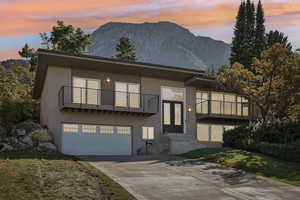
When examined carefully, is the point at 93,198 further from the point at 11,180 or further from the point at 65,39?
the point at 65,39

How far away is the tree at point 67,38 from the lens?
193 feet

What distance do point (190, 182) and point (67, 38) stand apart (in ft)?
149

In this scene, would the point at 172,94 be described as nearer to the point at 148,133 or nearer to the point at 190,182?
the point at 148,133

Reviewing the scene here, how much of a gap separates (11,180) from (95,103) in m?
14.0

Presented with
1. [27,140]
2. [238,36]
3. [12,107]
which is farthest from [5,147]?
[238,36]

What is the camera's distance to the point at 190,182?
18109 millimetres

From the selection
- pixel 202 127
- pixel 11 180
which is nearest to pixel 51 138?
pixel 202 127

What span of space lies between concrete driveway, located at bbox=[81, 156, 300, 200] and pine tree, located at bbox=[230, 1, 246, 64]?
4561 cm

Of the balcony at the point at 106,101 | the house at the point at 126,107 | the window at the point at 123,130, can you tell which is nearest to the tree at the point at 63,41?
the house at the point at 126,107

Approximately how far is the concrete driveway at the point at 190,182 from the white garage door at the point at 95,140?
5369 millimetres

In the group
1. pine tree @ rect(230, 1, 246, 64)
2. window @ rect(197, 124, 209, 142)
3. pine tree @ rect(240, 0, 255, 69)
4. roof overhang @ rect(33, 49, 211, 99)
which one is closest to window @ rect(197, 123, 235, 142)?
window @ rect(197, 124, 209, 142)

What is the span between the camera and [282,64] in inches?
1161

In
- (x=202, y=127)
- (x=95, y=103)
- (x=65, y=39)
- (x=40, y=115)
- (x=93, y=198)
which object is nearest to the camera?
(x=93, y=198)

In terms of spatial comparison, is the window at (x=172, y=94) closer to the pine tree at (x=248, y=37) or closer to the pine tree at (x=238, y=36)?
the pine tree at (x=248, y=37)
